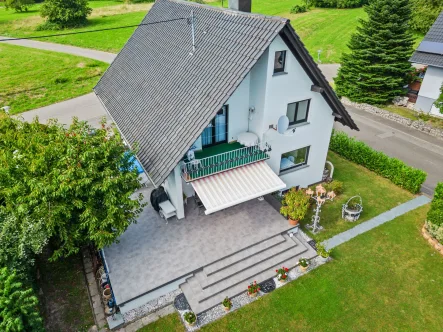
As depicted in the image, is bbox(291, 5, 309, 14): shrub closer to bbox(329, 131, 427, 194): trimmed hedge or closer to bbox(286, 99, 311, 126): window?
bbox(329, 131, 427, 194): trimmed hedge

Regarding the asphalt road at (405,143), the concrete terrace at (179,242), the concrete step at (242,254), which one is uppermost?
the concrete terrace at (179,242)

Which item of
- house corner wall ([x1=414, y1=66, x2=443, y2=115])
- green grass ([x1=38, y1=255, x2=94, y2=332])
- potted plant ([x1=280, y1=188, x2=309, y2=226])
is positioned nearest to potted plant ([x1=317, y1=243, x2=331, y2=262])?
potted plant ([x1=280, y1=188, x2=309, y2=226])

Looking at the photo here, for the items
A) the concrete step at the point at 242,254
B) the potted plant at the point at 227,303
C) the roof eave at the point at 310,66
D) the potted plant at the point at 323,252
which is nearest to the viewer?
the potted plant at the point at 227,303

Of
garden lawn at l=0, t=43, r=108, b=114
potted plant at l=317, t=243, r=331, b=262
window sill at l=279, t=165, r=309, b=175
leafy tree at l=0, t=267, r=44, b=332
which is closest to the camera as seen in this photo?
leafy tree at l=0, t=267, r=44, b=332

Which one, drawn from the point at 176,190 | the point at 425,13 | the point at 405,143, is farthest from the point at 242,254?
the point at 425,13

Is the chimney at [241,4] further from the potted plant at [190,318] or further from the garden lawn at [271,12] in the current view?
the garden lawn at [271,12]

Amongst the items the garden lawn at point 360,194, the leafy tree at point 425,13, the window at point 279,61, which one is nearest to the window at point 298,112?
the window at point 279,61

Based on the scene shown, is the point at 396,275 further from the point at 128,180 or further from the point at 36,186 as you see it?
the point at 36,186
